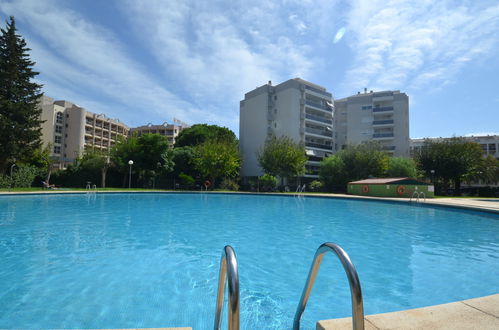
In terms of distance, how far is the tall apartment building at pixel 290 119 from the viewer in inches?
1889

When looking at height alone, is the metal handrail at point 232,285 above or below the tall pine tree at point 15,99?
below

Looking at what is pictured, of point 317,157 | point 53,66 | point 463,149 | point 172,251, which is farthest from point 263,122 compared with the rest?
point 172,251

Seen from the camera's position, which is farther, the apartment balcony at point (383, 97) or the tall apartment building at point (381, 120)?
the apartment balcony at point (383, 97)

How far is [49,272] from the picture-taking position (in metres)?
4.99

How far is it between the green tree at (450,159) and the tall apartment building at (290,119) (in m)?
16.7

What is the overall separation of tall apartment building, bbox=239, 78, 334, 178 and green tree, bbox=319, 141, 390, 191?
8279 mm

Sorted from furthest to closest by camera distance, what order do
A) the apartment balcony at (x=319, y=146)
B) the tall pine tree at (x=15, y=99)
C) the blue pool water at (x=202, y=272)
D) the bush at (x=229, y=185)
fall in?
the apartment balcony at (x=319, y=146)
the bush at (x=229, y=185)
the tall pine tree at (x=15, y=99)
the blue pool water at (x=202, y=272)

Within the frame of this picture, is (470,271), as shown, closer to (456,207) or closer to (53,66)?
(456,207)

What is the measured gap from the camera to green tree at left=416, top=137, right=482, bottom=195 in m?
37.0

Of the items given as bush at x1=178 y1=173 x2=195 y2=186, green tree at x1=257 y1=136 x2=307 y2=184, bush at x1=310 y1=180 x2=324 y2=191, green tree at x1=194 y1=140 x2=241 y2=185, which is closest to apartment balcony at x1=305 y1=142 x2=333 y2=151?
green tree at x1=257 y1=136 x2=307 y2=184

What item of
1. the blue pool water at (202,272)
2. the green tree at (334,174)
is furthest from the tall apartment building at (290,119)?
the blue pool water at (202,272)

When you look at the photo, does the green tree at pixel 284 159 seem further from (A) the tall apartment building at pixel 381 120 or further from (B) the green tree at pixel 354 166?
(A) the tall apartment building at pixel 381 120

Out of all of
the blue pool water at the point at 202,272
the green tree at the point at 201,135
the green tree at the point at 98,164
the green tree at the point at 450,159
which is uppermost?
the green tree at the point at 201,135

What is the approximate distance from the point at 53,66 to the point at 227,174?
2329cm
